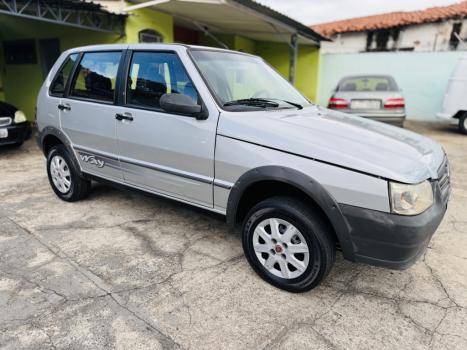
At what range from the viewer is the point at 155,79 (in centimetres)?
322

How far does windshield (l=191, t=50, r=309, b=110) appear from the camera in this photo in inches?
117

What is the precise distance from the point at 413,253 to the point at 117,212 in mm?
3141

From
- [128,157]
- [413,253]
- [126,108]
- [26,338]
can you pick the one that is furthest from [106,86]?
[413,253]

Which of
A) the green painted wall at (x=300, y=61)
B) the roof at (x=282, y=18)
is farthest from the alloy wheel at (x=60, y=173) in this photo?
the green painted wall at (x=300, y=61)

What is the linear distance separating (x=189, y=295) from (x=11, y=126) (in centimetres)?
590

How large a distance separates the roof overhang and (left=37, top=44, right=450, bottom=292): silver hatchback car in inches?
152

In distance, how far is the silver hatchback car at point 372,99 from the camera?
7.47 metres

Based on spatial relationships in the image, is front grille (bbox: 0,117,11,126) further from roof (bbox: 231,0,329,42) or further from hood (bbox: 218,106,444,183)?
hood (bbox: 218,106,444,183)

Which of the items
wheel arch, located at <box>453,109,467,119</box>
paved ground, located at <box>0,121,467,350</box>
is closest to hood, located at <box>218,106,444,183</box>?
paved ground, located at <box>0,121,467,350</box>

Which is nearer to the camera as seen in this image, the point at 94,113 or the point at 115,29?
the point at 94,113

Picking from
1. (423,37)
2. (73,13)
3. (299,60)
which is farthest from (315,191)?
(423,37)

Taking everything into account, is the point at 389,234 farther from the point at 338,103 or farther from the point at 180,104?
the point at 338,103

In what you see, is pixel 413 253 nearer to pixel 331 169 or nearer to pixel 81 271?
pixel 331 169

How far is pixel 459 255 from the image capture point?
3.24 metres
